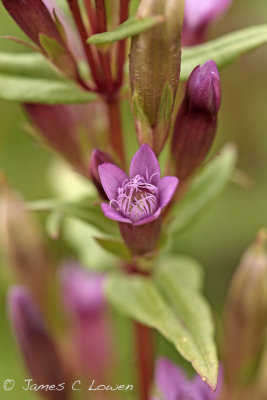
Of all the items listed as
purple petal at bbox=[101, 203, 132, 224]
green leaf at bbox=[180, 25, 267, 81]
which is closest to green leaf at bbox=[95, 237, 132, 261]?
purple petal at bbox=[101, 203, 132, 224]

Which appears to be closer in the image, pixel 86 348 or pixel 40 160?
pixel 86 348

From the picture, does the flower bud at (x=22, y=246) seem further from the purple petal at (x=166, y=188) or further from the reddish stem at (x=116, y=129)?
the purple petal at (x=166, y=188)

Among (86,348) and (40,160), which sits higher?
(40,160)

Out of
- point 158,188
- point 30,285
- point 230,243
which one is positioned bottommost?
point 230,243

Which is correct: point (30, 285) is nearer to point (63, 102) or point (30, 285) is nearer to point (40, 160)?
point (63, 102)

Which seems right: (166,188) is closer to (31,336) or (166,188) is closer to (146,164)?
(146,164)

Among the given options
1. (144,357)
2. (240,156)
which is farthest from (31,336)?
(240,156)

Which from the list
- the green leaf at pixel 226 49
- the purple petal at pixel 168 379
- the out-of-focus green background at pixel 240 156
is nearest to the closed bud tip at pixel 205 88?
the green leaf at pixel 226 49

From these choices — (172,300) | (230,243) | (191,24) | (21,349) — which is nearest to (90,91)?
(191,24)
